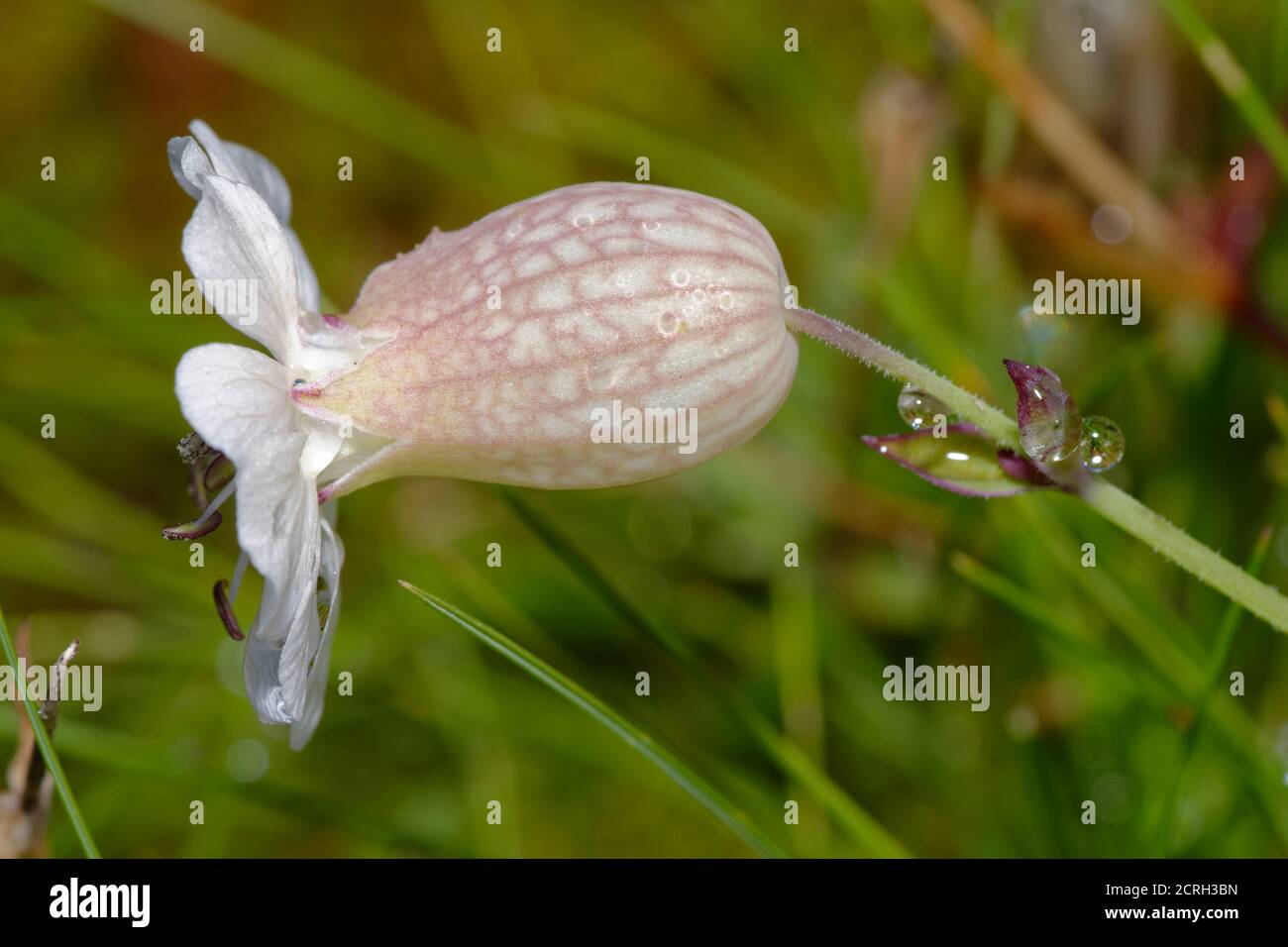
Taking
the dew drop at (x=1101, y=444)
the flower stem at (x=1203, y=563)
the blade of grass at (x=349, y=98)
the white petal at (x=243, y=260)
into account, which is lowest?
the flower stem at (x=1203, y=563)

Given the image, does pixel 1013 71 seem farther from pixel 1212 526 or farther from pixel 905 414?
pixel 905 414

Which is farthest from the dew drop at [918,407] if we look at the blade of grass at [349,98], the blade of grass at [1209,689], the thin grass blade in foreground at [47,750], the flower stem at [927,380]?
the blade of grass at [349,98]

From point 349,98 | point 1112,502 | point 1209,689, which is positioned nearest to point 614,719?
point 1112,502

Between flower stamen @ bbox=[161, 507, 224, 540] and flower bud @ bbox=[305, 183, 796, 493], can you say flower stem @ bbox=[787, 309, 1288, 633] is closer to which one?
flower bud @ bbox=[305, 183, 796, 493]

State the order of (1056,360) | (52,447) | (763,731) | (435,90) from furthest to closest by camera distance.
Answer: (435,90) < (52,447) < (1056,360) < (763,731)

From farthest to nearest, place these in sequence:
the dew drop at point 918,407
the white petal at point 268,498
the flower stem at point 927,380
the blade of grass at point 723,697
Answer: the blade of grass at point 723,697, the dew drop at point 918,407, the flower stem at point 927,380, the white petal at point 268,498

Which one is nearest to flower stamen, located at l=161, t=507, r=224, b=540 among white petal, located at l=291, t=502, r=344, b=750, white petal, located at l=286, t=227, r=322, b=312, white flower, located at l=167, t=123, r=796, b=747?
white flower, located at l=167, t=123, r=796, b=747

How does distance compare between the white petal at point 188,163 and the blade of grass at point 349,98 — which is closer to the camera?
the white petal at point 188,163

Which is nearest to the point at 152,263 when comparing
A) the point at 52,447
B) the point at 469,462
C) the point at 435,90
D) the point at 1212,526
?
the point at 52,447

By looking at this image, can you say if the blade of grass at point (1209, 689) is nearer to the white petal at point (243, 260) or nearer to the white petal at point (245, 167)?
the white petal at point (243, 260)
